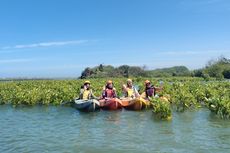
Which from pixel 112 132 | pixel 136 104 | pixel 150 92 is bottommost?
pixel 112 132

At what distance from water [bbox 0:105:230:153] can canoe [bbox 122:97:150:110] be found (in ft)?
2.10

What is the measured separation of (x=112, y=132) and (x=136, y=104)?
5.96m

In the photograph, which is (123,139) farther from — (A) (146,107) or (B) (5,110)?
(B) (5,110)

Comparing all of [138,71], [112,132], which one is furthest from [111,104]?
[138,71]

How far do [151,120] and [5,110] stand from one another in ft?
33.1

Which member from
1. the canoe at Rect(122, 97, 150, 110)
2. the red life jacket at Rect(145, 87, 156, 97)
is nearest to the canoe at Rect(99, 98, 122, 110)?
the canoe at Rect(122, 97, 150, 110)

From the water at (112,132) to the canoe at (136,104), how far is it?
0.64m

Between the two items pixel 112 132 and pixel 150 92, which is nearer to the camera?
pixel 112 132

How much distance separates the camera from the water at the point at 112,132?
1298 centimetres

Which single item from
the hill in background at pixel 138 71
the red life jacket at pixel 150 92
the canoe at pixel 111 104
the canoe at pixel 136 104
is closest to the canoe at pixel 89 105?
the canoe at pixel 111 104

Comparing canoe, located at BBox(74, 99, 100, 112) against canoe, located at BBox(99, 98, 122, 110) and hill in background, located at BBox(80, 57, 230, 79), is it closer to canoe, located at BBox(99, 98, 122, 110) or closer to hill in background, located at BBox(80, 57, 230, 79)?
canoe, located at BBox(99, 98, 122, 110)

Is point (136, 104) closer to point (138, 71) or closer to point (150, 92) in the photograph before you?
point (150, 92)

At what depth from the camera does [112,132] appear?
51.1 ft

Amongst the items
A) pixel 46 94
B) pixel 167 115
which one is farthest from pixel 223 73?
pixel 167 115
